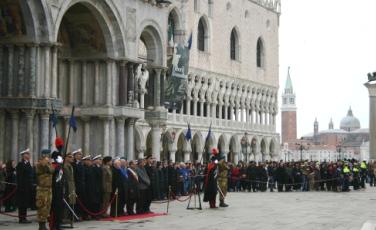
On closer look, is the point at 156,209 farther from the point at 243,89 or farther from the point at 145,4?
the point at 243,89

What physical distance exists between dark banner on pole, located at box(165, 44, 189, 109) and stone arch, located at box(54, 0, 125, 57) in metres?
7.30

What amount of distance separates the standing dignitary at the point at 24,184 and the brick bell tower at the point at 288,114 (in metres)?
145

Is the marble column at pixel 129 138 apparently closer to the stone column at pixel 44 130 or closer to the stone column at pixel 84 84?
the stone column at pixel 84 84

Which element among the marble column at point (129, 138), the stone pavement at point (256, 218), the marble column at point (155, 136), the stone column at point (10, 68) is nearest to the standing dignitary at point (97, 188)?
the stone pavement at point (256, 218)

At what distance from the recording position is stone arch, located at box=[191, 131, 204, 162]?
55947 millimetres

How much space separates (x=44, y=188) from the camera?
530 inches

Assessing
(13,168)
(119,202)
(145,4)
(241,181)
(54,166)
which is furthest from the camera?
(241,181)

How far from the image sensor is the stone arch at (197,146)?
55947mm

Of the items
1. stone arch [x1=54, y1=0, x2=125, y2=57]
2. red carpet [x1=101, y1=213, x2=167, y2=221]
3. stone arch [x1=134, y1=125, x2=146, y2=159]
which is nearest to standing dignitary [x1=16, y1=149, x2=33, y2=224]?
red carpet [x1=101, y1=213, x2=167, y2=221]

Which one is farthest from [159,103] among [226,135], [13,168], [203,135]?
[226,135]

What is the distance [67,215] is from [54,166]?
196 cm

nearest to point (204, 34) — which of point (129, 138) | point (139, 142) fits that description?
point (139, 142)

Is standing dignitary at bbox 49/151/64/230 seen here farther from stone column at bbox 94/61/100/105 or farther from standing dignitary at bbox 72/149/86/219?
stone column at bbox 94/61/100/105

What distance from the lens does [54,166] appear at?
45.5ft
